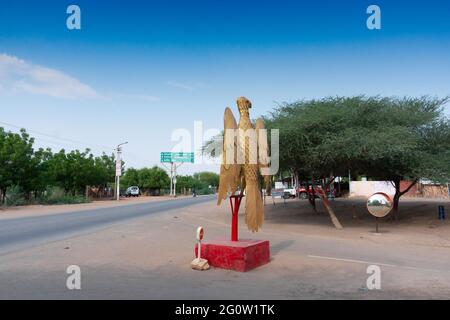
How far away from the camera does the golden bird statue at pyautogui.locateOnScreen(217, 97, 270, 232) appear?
9359mm

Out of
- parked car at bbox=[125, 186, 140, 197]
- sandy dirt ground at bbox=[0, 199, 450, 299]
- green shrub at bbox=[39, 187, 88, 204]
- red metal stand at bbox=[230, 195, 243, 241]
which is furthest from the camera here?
parked car at bbox=[125, 186, 140, 197]

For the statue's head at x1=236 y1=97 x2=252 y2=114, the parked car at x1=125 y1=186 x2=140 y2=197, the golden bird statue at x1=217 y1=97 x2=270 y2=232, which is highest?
the statue's head at x1=236 y1=97 x2=252 y2=114

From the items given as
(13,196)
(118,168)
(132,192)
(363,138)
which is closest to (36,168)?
(13,196)

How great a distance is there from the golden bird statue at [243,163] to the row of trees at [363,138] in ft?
26.7

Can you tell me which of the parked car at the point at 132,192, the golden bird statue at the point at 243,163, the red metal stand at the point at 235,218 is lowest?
the parked car at the point at 132,192

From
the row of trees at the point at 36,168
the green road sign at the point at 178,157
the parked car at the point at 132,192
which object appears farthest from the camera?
the green road sign at the point at 178,157

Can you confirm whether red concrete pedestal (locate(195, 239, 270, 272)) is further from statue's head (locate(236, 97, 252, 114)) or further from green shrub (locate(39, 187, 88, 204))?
green shrub (locate(39, 187, 88, 204))

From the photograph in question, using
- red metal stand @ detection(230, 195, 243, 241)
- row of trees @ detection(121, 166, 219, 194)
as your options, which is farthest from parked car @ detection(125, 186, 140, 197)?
red metal stand @ detection(230, 195, 243, 241)

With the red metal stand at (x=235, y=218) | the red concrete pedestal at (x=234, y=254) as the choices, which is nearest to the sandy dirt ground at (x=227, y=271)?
the red concrete pedestal at (x=234, y=254)

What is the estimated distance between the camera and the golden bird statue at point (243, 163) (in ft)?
30.7

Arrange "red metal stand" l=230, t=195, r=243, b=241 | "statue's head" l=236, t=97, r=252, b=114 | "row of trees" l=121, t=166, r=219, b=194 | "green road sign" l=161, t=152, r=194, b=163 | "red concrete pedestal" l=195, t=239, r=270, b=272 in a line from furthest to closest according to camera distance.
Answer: "green road sign" l=161, t=152, r=194, b=163 → "row of trees" l=121, t=166, r=219, b=194 → "statue's head" l=236, t=97, r=252, b=114 → "red metal stand" l=230, t=195, r=243, b=241 → "red concrete pedestal" l=195, t=239, r=270, b=272

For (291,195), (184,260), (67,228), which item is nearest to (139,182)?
(291,195)

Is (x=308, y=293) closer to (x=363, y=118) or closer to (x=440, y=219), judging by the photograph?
(x=363, y=118)

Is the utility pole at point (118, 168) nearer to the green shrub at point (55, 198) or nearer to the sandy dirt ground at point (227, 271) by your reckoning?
the green shrub at point (55, 198)
